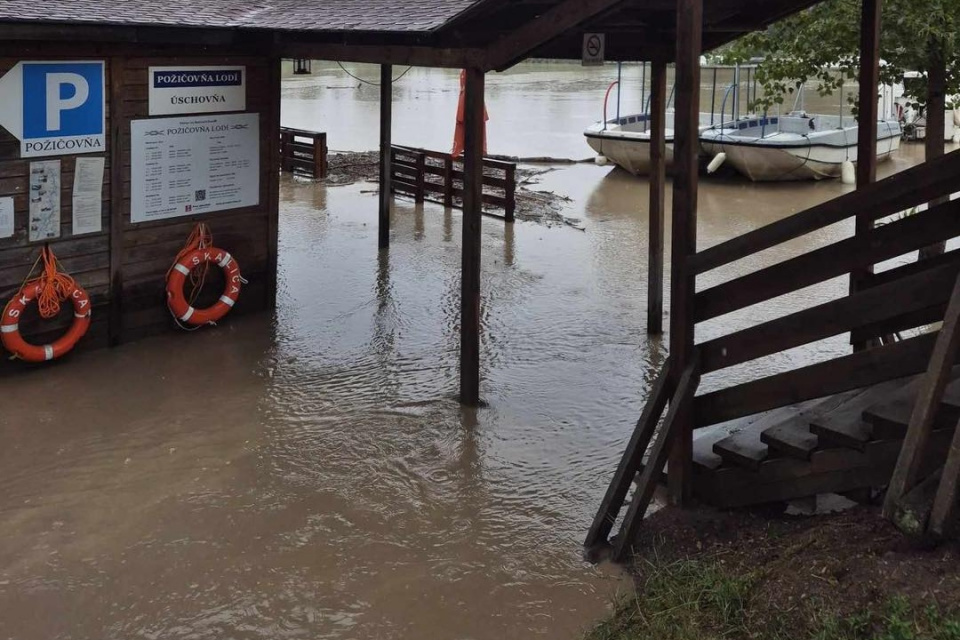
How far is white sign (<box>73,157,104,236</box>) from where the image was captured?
8.95 metres

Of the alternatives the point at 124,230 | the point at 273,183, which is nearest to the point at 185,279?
the point at 124,230

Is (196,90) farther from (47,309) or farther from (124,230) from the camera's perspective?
(47,309)

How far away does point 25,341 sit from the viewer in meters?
8.69

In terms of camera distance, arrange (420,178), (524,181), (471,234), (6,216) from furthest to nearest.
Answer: (524,181) < (420,178) < (6,216) < (471,234)

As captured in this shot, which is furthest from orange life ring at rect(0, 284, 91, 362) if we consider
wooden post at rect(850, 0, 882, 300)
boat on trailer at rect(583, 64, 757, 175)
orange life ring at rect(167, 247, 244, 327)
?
boat on trailer at rect(583, 64, 757, 175)

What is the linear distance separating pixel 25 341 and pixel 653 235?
533 cm

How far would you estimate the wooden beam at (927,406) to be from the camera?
15.3ft

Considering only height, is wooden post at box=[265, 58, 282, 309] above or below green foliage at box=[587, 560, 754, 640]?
above

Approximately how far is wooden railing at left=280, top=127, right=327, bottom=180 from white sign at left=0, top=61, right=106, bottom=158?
905cm

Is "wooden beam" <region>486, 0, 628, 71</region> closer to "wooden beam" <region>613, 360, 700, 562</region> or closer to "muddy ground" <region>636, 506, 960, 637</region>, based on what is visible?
"wooden beam" <region>613, 360, 700, 562</region>

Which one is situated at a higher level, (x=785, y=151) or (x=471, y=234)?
(x=785, y=151)

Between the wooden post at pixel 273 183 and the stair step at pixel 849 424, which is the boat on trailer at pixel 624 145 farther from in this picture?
the stair step at pixel 849 424

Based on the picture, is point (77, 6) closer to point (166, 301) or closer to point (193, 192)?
point (193, 192)

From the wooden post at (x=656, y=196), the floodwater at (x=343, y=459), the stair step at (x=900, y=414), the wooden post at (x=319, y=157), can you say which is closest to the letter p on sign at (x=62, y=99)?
the floodwater at (x=343, y=459)
